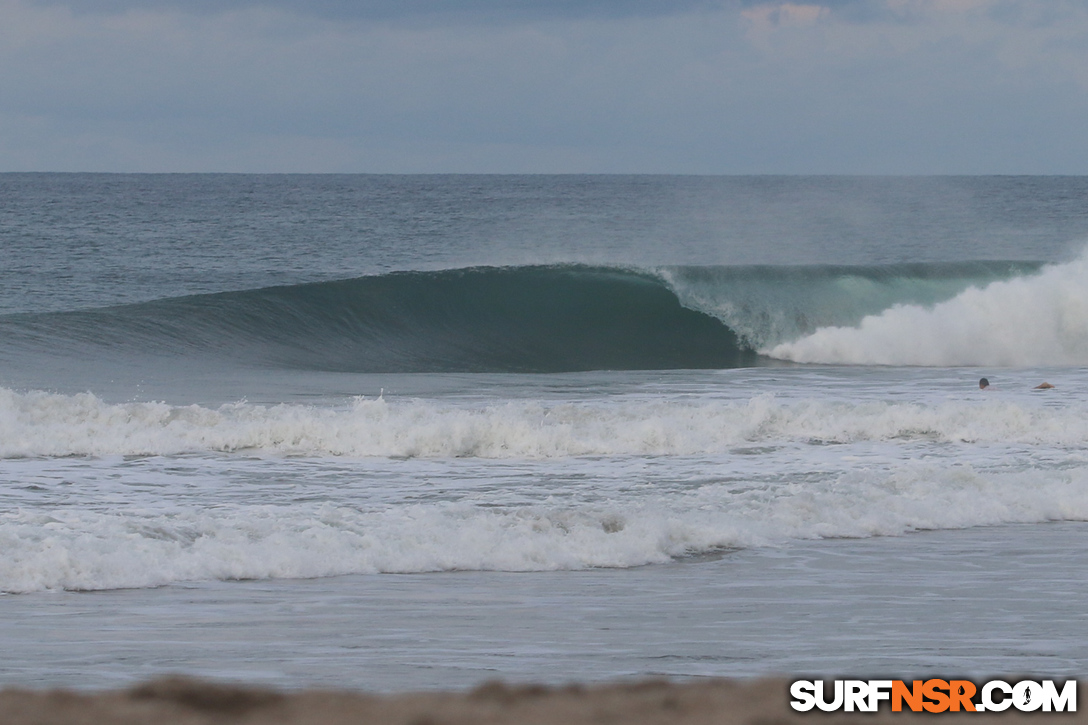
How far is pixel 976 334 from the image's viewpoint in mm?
20031

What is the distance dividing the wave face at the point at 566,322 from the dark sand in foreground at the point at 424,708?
15983 mm

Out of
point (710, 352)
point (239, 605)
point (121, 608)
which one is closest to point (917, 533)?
point (239, 605)

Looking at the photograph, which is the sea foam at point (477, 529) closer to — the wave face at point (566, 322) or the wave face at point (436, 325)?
the wave face at point (566, 322)

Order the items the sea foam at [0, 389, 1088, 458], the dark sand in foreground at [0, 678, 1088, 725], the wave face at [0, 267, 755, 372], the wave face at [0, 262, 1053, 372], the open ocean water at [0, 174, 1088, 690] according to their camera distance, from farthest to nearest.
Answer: the wave face at [0, 262, 1053, 372], the wave face at [0, 267, 755, 372], the sea foam at [0, 389, 1088, 458], the open ocean water at [0, 174, 1088, 690], the dark sand in foreground at [0, 678, 1088, 725]

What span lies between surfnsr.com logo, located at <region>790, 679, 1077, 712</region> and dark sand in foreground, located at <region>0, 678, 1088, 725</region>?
0.20 ft

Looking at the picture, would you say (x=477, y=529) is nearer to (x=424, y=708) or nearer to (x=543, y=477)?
(x=543, y=477)

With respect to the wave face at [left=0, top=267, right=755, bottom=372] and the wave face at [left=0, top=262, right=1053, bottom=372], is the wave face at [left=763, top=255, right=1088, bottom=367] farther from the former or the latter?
the wave face at [left=0, top=267, right=755, bottom=372]

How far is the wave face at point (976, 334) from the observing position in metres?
19.6

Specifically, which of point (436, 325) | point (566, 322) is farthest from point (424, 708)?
point (566, 322)

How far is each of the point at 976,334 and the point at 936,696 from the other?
18.9 m

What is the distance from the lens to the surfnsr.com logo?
2.24m

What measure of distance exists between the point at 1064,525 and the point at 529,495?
4.06 m

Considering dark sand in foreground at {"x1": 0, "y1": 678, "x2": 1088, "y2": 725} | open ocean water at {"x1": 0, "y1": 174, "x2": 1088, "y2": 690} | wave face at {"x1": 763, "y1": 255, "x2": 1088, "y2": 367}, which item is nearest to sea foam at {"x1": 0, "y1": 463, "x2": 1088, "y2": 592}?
open ocean water at {"x1": 0, "y1": 174, "x2": 1088, "y2": 690}

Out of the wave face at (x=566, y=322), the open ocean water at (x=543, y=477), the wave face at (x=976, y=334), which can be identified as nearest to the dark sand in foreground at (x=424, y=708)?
the open ocean water at (x=543, y=477)
